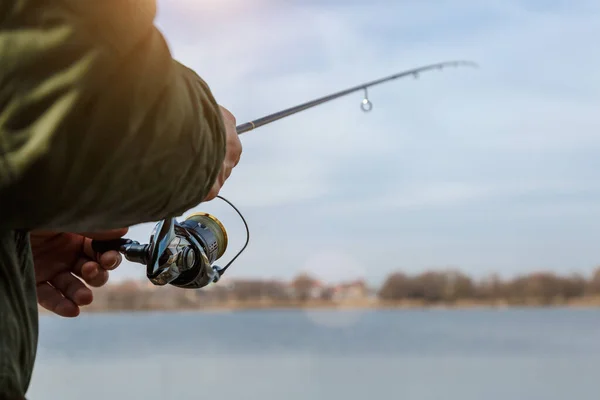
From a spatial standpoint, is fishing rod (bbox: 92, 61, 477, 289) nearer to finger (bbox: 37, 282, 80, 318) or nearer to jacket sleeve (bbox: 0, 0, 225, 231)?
finger (bbox: 37, 282, 80, 318)

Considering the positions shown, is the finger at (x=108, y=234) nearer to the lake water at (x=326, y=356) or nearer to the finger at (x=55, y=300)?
the finger at (x=55, y=300)

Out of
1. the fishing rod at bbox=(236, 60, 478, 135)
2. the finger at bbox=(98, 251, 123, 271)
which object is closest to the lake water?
the fishing rod at bbox=(236, 60, 478, 135)

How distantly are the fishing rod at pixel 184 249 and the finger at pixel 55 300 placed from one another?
0.08 meters

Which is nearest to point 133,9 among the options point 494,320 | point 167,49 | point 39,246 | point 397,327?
point 167,49

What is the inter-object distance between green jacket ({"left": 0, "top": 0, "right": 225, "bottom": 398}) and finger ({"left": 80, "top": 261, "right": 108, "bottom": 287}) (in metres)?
0.39

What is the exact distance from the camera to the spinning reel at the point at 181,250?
95cm

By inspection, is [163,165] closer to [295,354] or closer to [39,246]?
[39,246]

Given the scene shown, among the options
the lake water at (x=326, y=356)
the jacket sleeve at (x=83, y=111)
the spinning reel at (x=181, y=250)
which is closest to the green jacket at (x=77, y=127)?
the jacket sleeve at (x=83, y=111)

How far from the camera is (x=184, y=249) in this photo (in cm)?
97

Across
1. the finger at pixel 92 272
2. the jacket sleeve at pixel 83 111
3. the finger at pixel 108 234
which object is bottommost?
the finger at pixel 92 272

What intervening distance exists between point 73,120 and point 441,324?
27165mm

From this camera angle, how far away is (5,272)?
580 mm

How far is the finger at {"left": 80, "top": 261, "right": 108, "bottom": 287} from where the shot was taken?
39.8 inches

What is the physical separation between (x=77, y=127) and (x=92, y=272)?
518mm
